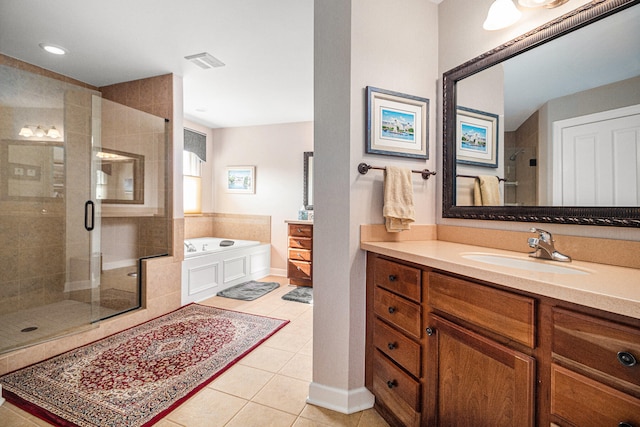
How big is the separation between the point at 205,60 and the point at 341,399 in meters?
2.98

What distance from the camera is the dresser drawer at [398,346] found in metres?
1.25

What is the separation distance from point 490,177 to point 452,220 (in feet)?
1.11

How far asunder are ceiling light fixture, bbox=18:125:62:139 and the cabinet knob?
3518 mm

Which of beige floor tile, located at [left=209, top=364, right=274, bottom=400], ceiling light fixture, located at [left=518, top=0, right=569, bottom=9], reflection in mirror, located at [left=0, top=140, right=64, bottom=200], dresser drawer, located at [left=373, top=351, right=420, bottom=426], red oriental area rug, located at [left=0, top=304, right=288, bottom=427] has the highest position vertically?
ceiling light fixture, located at [left=518, top=0, right=569, bottom=9]

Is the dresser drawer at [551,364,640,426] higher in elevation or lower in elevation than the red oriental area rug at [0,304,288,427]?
higher

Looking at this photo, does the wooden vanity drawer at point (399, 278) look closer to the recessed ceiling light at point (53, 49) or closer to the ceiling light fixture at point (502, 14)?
the ceiling light fixture at point (502, 14)

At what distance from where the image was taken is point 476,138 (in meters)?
1.66

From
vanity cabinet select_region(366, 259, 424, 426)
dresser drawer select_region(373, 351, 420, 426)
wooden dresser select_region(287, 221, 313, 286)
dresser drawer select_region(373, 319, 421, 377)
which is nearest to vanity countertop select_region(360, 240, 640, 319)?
vanity cabinet select_region(366, 259, 424, 426)

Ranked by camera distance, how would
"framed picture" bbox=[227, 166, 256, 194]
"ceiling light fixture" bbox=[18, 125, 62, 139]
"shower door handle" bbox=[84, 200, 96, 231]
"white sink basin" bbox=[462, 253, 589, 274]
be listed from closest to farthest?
1. "white sink basin" bbox=[462, 253, 589, 274]
2. "ceiling light fixture" bbox=[18, 125, 62, 139]
3. "shower door handle" bbox=[84, 200, 96, 231]
4. "framed picture" bbox=[227, 166, 256, 194]

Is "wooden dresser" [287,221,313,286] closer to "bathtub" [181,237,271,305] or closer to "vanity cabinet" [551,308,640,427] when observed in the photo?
"bathtub" [181,237,271,305]

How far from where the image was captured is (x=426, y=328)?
47.2 inches

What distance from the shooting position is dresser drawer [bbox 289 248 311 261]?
399 cm

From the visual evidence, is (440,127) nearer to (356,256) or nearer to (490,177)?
(490,177)

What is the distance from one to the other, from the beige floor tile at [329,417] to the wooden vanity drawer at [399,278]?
2.39 ft
